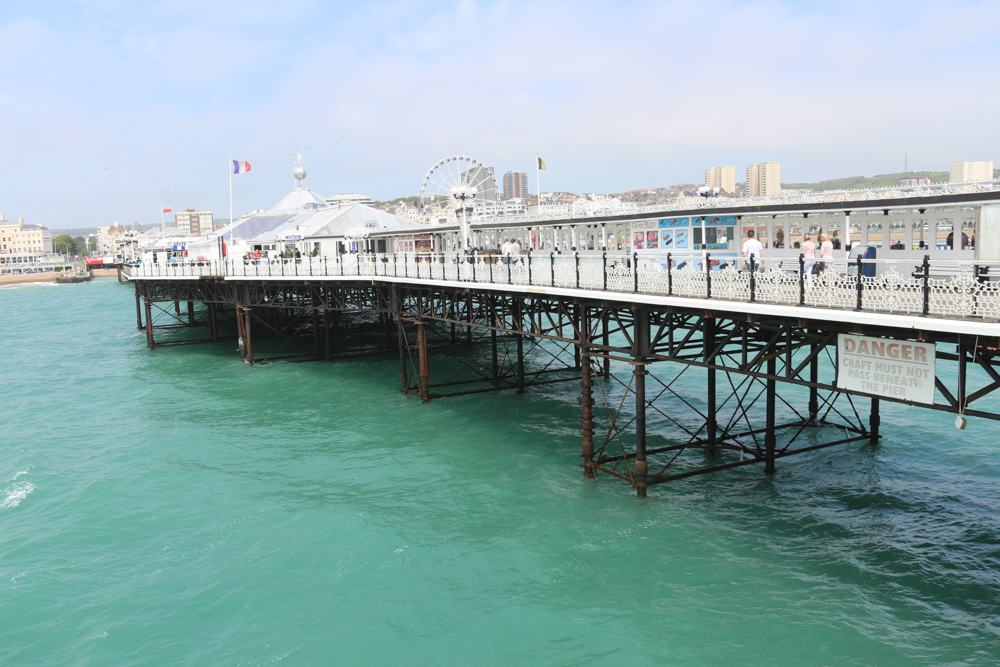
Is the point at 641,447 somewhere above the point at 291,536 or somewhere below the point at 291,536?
above

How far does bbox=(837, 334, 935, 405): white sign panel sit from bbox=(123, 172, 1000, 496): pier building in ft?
0.09

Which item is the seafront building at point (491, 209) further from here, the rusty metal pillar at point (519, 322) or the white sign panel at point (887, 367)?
the white sign panel at point (887, 367)

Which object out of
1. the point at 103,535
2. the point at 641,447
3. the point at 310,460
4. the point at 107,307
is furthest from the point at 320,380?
the point at 107,307

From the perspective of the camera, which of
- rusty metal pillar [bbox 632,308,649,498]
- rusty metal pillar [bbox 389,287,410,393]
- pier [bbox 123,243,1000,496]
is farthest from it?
rusty metal pillar [bbox 389,287,410,393]

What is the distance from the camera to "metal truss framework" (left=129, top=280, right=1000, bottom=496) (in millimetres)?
16938

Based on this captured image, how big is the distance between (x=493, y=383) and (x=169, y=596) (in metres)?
19.7

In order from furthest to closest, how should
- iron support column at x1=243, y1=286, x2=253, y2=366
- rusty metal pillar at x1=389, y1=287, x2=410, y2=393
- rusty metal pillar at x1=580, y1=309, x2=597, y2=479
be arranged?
iron support column at x1=243, y1=286, x2=253, y2=366
rusty metal pillar at x1=389, y1=287, x2=410, y2=393
rusty metal pillar at x1=580, y1=309, x2=597, y2=479

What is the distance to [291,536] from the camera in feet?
61.5

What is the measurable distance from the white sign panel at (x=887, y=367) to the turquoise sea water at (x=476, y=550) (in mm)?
4360

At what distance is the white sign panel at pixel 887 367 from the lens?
13.2 m

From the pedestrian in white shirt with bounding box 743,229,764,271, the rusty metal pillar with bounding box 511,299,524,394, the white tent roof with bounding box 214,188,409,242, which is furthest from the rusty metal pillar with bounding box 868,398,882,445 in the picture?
the white tent roof with bounding box 214,188,409,242

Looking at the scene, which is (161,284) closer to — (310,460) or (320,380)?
(320,380)

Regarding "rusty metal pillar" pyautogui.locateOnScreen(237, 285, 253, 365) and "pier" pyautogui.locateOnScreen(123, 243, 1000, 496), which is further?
"rusty metal pillar" pyautogui.locateOnScreen(237, 285, 253, 365)

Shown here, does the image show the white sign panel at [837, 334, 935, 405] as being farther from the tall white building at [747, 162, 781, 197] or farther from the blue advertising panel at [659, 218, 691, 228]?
the tall white building at [747, 162, 781, 197]
